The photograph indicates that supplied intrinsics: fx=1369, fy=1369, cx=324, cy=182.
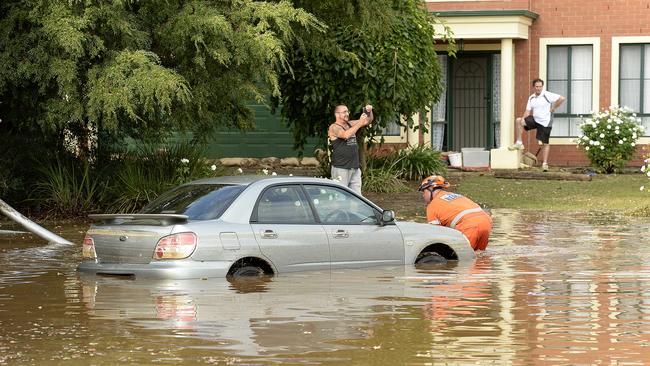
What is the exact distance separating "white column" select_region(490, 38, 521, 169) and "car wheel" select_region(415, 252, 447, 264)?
17468 mm

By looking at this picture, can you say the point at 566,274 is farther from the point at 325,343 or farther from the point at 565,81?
the point at 565,81

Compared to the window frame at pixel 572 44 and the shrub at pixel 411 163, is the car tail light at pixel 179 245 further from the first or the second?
the window frame at pixel 572 44

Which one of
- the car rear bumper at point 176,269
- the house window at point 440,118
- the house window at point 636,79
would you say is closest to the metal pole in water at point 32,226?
the car rear bumper at point 176,269

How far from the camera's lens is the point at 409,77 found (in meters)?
25.7

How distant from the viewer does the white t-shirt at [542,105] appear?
3119 centimetres

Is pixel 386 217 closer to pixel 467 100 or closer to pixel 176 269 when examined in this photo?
pixel 176 269

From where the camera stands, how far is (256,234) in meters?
12.8

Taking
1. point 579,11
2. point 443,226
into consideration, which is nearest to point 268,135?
point 579,11

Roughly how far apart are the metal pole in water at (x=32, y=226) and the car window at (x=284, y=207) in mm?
4963

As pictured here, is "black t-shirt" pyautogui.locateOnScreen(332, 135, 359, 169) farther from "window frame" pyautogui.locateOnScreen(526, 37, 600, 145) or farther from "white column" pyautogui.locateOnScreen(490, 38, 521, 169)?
"window frame" pyautogui.locateOnScreen(526, 37, 600, 145)

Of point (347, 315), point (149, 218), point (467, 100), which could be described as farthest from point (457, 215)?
point (467, 100)

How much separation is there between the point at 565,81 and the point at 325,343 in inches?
970

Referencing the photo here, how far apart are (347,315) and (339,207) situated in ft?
10.1

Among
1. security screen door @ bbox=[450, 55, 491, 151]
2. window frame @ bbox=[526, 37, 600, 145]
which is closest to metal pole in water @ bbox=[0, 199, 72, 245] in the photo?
security screen door @ bbox=[450, 55, 491, 151]
